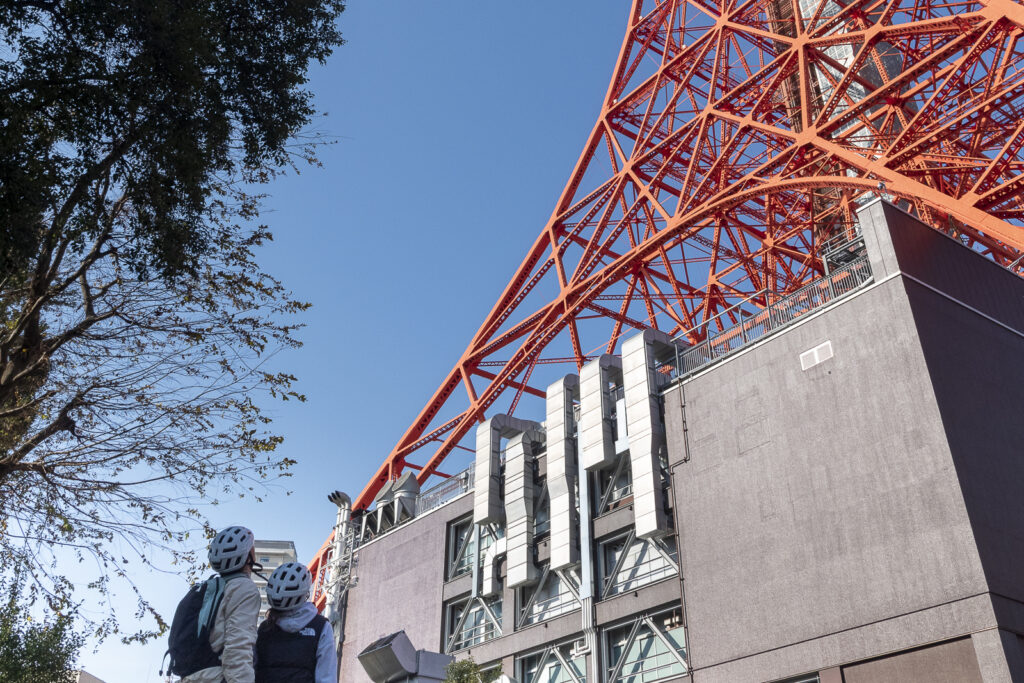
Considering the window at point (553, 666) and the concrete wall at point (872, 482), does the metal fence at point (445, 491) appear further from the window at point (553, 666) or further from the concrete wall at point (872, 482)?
the concrete wall at point (872, 482)

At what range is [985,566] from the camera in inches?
661

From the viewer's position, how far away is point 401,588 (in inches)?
1320

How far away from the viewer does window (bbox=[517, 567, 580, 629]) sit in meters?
26.3

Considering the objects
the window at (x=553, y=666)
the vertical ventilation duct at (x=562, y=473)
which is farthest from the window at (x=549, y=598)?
the window at (x=553, y=666)

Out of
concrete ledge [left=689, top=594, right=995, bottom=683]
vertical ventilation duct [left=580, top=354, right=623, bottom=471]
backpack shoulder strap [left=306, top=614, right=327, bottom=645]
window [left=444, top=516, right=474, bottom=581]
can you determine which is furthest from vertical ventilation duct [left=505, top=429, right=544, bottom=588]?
backpack shoulder strap [left=306, top=614, right=327, bottom=645]

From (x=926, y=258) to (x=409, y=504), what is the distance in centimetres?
2160

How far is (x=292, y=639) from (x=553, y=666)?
2209cm

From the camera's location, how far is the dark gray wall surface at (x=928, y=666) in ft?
53.4

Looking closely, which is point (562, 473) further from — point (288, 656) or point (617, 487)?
point (288, 656)

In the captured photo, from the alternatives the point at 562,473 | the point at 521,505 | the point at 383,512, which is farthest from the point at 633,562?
the point at 383,512

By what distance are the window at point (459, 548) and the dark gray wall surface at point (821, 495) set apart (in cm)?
1036

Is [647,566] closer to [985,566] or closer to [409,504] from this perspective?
[985,566]

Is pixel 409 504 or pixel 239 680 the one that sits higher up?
pixel 409 504

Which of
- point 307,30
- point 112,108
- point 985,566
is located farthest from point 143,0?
point 985,566
